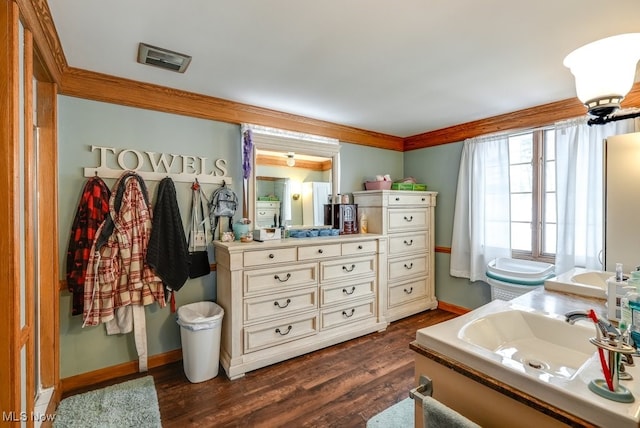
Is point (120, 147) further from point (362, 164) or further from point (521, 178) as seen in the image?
point (521, 178)

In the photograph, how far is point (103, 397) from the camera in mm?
2078

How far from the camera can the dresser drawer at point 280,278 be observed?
96.4 inches

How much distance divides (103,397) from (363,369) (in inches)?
75.9

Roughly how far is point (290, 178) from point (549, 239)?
278 centimetres

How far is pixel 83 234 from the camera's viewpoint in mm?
2156

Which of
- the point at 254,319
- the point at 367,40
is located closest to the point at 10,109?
the point at 367,40

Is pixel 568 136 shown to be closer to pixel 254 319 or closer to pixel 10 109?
pixel 254 319

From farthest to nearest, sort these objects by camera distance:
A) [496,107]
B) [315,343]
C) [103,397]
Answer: [496,107] → [315,343] → [103,397]

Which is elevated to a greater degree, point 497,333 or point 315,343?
point 497,333

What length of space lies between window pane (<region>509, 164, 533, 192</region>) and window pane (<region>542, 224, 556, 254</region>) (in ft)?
1.41

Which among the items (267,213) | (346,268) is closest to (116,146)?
(267,213)

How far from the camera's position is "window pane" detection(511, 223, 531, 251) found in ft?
Result: 10.5

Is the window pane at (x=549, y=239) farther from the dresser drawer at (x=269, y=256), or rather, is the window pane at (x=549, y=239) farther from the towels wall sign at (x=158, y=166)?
the towels wall sign at (x=158, y=166)

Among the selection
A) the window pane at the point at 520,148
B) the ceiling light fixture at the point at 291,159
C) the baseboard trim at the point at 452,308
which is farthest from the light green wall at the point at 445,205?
the ceiling light fixture at the point at 291,159
